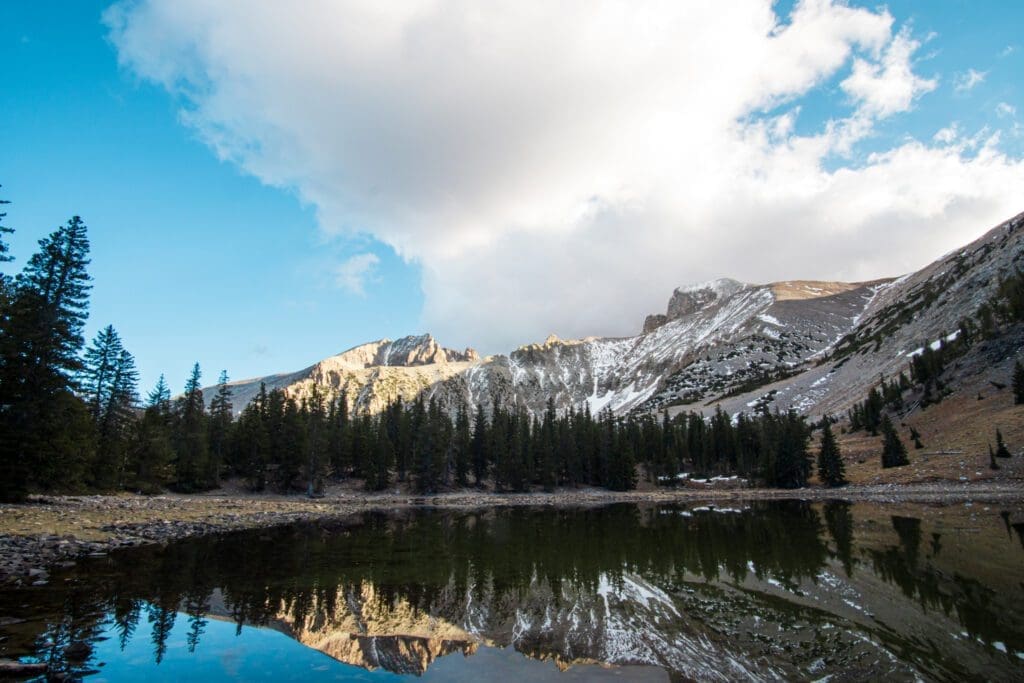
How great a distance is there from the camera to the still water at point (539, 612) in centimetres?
1191

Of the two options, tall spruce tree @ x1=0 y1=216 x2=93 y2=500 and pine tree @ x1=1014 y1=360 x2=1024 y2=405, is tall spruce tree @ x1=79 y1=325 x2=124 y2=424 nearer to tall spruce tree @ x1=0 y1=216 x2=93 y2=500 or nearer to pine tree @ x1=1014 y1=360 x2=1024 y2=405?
tall spruce tree @ x1=0 y1=216 x2=93 y2=500

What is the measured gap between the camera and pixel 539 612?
56.4 feet

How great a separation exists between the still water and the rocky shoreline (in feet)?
7.45

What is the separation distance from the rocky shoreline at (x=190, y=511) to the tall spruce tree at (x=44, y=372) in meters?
2.41

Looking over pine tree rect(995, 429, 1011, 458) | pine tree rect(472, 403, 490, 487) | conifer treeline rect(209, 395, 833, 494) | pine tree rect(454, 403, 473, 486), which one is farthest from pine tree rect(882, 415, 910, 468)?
pine tree rect(454, 403, 473, 486)

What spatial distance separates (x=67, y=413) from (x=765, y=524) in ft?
170

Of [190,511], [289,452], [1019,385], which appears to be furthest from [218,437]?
[1019,385]

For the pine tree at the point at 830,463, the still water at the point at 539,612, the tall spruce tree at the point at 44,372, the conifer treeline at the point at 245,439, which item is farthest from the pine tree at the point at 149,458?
the pine tree at the point at 830,463

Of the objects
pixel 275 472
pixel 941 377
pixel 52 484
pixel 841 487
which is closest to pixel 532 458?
pixel 275 472

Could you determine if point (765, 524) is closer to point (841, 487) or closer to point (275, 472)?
point (841, 487)

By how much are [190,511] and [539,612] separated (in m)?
37.8

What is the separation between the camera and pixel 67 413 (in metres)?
36.5

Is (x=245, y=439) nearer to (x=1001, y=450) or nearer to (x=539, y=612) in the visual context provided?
(x=539, y=612)

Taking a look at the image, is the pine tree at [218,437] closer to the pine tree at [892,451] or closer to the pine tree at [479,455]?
the pine tree at [479,455]
